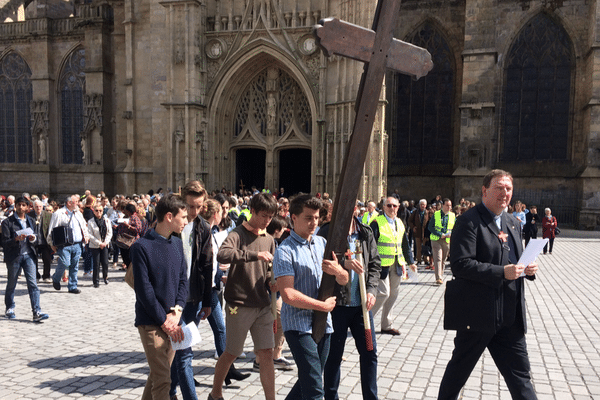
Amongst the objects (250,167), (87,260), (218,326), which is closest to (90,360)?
(218,326)

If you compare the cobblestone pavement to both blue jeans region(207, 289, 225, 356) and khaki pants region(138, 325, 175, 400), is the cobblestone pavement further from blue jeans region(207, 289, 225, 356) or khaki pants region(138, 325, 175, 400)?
khaki pants region(138, 325, 175, 400)

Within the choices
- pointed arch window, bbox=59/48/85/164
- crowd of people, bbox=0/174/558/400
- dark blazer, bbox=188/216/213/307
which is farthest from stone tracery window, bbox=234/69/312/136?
dark blazer, bbox=188/216/213/307

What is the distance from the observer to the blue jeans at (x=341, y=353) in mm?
3578

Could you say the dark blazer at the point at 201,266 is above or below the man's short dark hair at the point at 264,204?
below

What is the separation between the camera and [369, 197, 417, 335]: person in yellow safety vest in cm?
625

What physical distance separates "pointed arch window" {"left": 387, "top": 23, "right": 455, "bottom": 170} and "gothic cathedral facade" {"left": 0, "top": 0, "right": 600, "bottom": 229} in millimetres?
56

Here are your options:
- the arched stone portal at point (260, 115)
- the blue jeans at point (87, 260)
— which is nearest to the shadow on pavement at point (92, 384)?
the blue jeans at point (87, 260)

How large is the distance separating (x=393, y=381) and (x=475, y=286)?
1931 mm

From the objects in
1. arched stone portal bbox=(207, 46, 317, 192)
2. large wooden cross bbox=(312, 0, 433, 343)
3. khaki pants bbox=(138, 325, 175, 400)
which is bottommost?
khaki pants bbox=(138, 325, 175, 400)

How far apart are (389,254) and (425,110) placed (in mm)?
19148

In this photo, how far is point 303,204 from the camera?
3283 mm

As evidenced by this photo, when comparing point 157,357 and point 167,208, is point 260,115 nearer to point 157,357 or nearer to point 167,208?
point 167,208

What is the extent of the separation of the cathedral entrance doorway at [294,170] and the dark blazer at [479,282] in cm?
2001

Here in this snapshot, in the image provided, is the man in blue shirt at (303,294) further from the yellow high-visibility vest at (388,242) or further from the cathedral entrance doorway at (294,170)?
the cathedral entrance doorway at (294,170)
